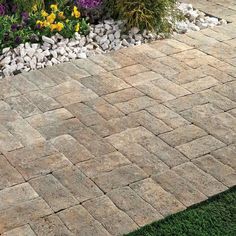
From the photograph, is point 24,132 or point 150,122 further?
point 150,122

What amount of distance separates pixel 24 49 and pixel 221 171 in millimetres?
2560

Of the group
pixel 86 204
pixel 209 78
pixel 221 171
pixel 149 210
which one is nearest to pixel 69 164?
pixel 86 204

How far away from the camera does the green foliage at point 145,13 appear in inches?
219

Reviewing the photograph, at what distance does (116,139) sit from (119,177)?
0.49 m

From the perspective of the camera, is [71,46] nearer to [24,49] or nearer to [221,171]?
[24,49]

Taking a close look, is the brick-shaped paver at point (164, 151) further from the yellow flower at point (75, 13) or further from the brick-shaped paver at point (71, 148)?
the yellow flower at point (75, 13)

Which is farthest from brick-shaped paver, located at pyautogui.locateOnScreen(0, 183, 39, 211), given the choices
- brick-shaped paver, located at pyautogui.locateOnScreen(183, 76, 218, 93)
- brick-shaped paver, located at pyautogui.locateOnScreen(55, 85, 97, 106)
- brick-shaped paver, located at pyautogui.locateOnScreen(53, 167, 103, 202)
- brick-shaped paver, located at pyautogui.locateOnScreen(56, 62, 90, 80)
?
brick-shaped paver, located at pyautogui.locateOnScreen(183, 76, 218, 93)

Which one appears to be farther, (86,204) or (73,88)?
(73,88)

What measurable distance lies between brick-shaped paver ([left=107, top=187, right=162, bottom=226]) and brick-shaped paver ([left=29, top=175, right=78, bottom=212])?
264 mm

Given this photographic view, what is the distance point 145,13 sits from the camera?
5.59 m

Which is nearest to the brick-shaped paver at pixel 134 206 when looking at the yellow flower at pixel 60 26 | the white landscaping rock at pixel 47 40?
the white landscaping rock at pixel 47 40

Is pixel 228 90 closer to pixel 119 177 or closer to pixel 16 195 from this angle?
pixel 119 177

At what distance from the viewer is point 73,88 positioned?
4.60m

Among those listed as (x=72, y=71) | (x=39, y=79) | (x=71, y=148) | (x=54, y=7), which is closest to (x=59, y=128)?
(x=71, y=148)
